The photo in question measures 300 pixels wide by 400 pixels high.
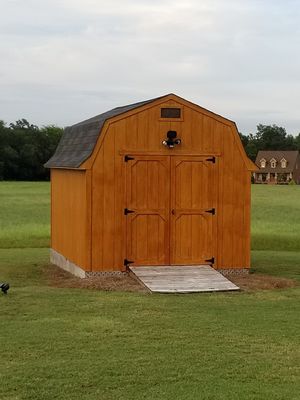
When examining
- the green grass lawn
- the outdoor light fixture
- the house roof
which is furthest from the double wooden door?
the house roof

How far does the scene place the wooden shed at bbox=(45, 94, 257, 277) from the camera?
50.0 feet

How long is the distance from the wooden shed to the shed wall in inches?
0.8

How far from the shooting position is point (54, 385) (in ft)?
23.5

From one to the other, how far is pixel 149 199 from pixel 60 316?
5365 millimetres

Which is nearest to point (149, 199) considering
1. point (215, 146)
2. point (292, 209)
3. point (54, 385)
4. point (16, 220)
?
point (215, 146)

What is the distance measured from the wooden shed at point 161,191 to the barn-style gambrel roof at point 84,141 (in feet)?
0.16

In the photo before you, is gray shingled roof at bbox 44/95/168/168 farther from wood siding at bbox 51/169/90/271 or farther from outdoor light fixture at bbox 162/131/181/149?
outdoor light fixture at bbox 162/131/181/149

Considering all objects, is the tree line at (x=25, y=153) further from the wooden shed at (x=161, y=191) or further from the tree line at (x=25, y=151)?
the wooden shed at (x=161, y=191)

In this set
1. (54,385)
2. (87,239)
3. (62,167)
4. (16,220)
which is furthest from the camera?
(16,220)

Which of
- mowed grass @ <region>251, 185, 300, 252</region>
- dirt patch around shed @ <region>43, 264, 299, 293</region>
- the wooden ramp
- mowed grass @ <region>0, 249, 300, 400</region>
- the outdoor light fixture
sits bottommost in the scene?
mowed grass @ <region>251, 185, 300, 252</region>

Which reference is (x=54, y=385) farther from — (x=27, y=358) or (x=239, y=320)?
(x=239, y=320)

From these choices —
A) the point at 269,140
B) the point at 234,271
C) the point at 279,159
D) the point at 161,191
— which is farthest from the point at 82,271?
the point at 269,140

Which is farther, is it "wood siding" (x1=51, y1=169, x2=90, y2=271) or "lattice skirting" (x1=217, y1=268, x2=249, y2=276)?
"lattice skirting" (x1=217, y1=268, x2=249, y2=276)

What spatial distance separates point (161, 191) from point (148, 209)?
1.59 ft
